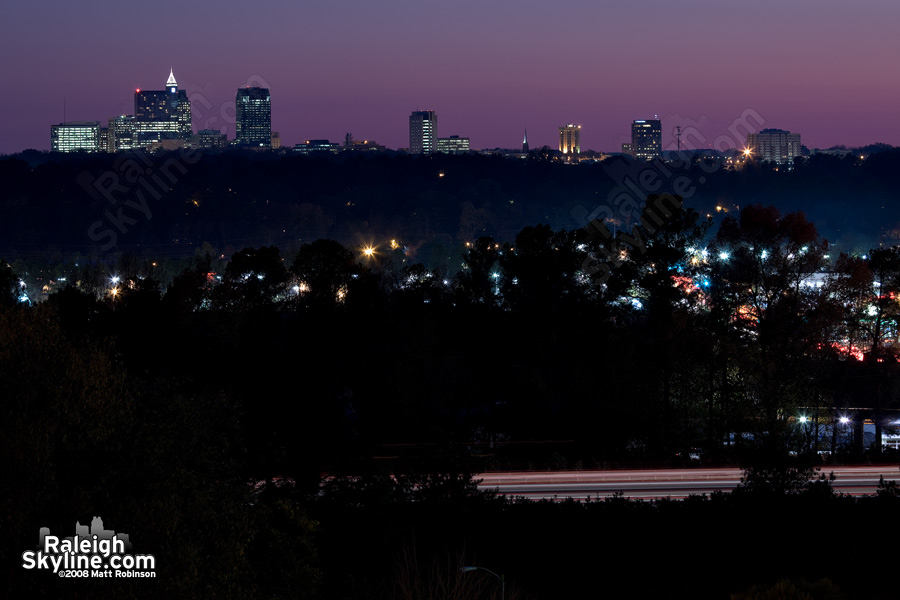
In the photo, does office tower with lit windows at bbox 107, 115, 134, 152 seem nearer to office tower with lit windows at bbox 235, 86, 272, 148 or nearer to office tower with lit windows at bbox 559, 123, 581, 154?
office tower with lit windows at bbox 235, 86, 272, 148

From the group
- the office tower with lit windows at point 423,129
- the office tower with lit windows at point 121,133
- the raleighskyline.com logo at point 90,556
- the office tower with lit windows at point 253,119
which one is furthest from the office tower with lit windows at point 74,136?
the raleighskyline.com logo at point 90,556

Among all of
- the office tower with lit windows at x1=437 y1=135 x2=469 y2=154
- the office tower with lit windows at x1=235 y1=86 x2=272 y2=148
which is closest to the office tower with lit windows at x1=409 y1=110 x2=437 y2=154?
the office tower with lit windows at x1=437 y1=135 x2=469 y2=154

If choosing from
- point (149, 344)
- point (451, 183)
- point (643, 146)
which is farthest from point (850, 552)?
point (643, 146)

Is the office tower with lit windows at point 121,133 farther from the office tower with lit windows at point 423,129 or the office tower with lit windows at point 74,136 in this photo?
the office tower with lit windows at point 423,129

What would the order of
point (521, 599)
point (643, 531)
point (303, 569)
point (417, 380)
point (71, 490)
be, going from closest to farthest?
point (71, 490) < point (303, 569) < point (521, 599) < point (643, 531) < point (417, 380)

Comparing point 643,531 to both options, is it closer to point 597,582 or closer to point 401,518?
point 597,582

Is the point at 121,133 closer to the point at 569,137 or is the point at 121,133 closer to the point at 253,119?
the point at 253,119

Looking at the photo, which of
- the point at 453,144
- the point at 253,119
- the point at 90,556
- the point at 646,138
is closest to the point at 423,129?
the point at 453,144
